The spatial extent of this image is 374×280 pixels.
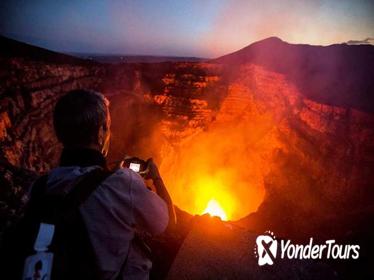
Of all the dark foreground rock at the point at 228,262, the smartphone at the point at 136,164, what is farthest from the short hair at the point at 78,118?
the dark foreground rock at the point at 228,262

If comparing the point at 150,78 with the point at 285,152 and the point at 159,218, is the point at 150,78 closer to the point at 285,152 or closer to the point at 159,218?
the point at 285,152

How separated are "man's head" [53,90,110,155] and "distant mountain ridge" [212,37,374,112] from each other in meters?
10.4

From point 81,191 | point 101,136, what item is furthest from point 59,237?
point 101,136

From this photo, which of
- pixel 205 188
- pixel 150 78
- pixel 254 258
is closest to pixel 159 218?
pixel 254 258

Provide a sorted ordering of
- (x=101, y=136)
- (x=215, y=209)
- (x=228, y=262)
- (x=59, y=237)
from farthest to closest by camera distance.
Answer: (x=215, y=209), (x=228, y=262), (x=101, y=136), (x=59, y=237)

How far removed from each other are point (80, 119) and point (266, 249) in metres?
4.39

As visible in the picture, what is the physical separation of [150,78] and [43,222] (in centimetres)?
1363

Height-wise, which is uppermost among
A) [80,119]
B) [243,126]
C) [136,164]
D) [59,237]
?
[80,119]

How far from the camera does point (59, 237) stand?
1.31 meters

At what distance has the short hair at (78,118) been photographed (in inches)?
62.9

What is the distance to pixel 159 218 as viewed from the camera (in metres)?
1.62

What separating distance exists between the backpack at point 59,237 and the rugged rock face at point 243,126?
14.7ft

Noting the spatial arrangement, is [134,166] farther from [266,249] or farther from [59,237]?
[266,249]

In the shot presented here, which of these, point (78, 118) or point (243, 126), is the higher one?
point (78, 118)
